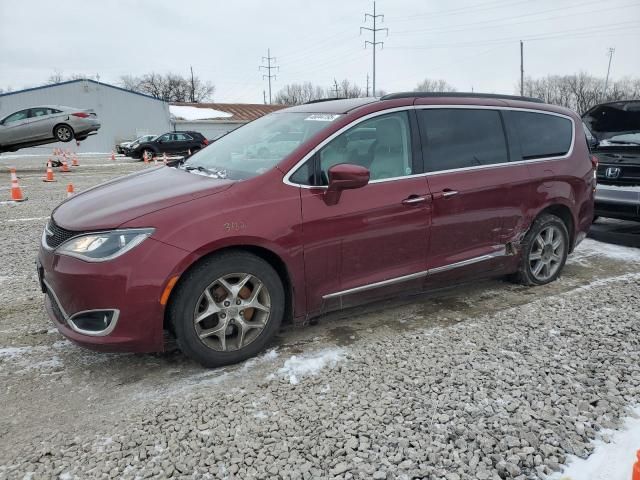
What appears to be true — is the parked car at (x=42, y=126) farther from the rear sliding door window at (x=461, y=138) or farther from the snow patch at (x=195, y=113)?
the snow patch at (x=195, y=113)

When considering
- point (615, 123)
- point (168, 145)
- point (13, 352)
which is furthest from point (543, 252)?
point (168, 145)

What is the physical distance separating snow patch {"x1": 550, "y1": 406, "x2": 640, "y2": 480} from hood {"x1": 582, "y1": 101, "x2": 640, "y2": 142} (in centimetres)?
527

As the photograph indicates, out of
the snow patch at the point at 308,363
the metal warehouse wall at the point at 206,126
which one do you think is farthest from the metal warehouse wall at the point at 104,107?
the snow patch at the point at 308,363

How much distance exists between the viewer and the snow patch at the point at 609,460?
2.23 metres

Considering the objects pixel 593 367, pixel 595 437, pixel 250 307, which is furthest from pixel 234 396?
pixel 593 367

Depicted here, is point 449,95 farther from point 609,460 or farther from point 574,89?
point 574,89

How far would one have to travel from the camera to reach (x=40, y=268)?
3.30m

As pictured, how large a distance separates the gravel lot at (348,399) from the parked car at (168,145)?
2300cm

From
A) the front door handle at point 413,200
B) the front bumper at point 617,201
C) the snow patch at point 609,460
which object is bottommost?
the snow patch at point 609,460

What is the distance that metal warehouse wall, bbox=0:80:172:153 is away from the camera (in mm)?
35312

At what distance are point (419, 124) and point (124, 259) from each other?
2410 mm

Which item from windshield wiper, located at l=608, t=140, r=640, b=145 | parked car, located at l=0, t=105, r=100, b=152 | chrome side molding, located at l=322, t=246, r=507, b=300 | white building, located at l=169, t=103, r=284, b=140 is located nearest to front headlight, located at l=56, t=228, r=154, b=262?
chrome side molding, located at l=322, t=246, r=507, b=300

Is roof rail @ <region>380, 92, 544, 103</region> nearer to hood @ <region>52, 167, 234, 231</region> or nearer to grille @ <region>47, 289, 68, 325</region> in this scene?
hood @ <region>52, 167, 234, 231</region>

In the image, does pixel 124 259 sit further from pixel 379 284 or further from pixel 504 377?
pixel 504 377
